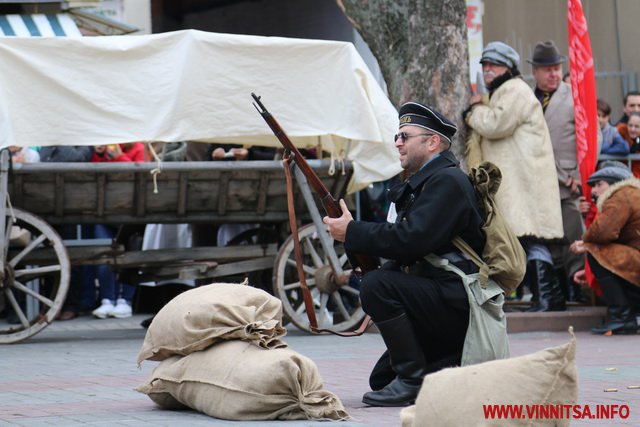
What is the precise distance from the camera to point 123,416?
5602mm

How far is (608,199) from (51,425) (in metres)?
5.71

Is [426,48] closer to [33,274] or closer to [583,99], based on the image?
[583,99]

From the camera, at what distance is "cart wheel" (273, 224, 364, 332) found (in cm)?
973

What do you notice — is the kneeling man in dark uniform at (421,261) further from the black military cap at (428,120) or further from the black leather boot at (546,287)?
the black leather boot at (546,287)

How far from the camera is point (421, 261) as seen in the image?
5.85 meters

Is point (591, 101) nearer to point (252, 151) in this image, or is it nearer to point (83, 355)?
point (252, 151)

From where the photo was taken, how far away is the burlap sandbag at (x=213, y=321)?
18.8 ft

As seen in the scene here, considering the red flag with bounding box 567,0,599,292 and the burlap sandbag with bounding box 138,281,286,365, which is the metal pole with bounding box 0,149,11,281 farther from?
the red flag with bounding box 567,0,599,292

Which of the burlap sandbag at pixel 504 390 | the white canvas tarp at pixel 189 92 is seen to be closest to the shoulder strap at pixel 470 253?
the burlap sandbag at pixel 504 390

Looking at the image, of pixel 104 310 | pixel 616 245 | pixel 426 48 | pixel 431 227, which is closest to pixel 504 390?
pixel 431 227

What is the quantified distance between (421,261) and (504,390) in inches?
65.7

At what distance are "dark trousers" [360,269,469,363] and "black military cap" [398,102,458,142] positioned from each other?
2.33 ft

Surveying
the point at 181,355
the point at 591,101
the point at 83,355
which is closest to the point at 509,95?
the point at 591,101

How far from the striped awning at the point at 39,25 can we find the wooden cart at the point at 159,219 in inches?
138
